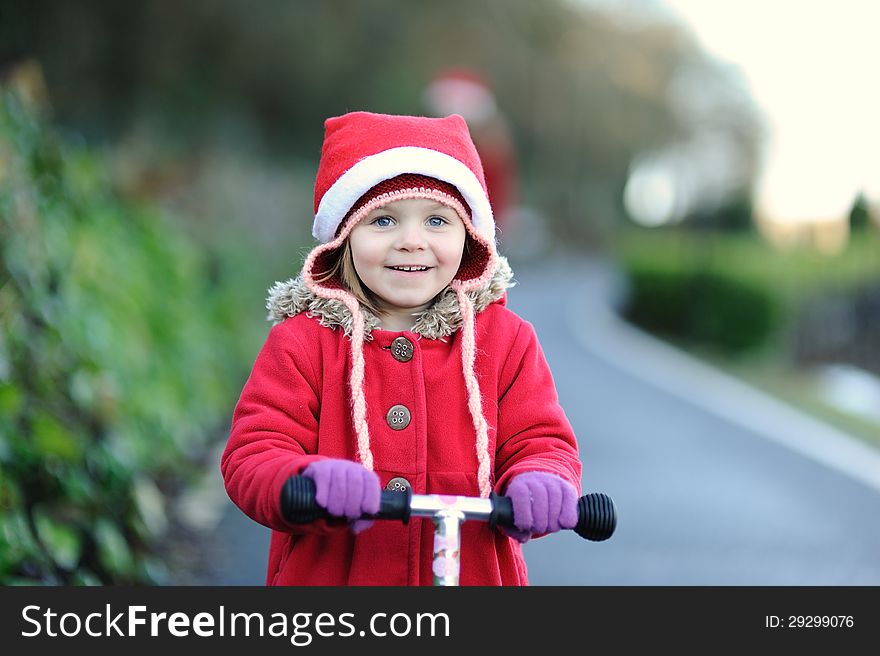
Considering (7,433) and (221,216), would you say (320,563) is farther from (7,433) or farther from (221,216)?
(221,216)

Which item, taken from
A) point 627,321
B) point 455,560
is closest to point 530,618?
point 455,560

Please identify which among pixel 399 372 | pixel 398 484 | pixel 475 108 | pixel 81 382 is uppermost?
pixel 475 108

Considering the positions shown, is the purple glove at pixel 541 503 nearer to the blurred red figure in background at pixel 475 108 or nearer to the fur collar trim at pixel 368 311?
the fur collar trim at pixel 368 311

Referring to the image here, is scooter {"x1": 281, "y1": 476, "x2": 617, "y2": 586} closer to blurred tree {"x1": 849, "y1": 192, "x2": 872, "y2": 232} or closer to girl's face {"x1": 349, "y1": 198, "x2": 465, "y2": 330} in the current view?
girl's face {"x1": 349, "y1": 198, "x2": 465, "y2": 330}

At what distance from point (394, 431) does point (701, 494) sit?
494cm

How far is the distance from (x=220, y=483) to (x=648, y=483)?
8.94 ft

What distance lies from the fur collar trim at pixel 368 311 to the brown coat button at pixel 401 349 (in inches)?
1.8

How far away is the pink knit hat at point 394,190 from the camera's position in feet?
7.55

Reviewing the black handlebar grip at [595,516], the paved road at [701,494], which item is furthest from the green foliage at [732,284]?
the black handlebar grip at [595,516]

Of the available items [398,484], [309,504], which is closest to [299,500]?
[309,504]

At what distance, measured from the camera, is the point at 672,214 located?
64.4 feet

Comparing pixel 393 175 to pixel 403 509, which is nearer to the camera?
pixel 403 509

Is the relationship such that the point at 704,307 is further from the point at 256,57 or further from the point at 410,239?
the point at 410,239

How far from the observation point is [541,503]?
6.90ft
